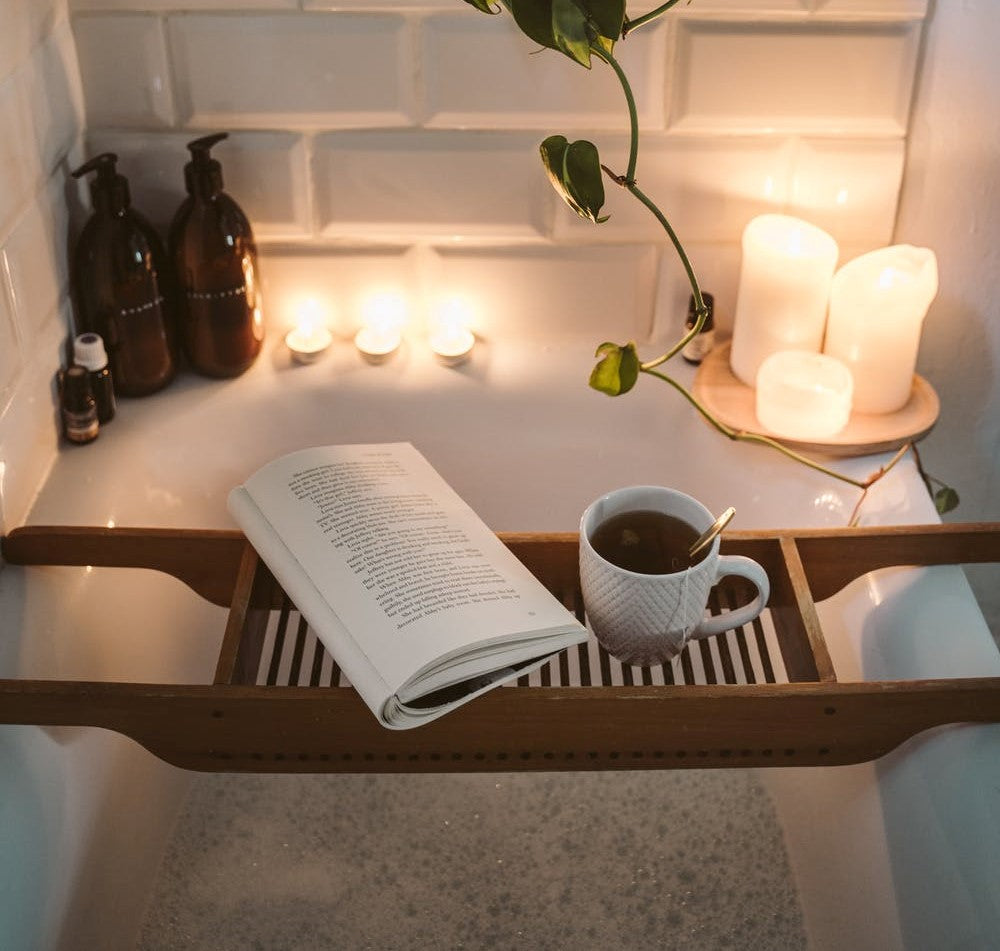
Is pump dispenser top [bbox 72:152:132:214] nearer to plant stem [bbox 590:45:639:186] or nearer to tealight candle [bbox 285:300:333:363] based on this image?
tealight candle [bbox 285:300:333:363]

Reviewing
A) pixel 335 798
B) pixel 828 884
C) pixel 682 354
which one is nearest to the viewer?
pixel 828 884

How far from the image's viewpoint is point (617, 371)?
913mm

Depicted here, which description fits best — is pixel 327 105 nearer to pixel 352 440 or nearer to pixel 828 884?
pixel 352 440

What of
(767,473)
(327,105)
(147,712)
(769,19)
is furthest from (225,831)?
(769,19)

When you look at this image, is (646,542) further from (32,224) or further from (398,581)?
(32,224)

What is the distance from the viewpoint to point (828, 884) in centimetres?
96

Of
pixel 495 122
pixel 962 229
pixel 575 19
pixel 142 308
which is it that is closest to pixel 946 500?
pixel 962 229

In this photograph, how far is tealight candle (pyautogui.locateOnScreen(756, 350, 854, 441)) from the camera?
45.3 inches

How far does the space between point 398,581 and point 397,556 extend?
0.11 ft

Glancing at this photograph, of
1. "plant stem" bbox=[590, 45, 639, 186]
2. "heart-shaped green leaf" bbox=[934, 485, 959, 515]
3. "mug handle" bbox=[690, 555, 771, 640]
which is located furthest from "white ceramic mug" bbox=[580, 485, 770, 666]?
"heart-shaped green leaf" bbox=[934, 485, 959, 515]

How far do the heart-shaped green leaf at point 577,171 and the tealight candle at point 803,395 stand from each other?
0.40 metres

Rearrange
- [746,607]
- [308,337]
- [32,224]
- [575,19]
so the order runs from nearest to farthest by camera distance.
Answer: [575,19], [746,607], [32,224], [308,337]

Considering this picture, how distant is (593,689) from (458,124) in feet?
2.08

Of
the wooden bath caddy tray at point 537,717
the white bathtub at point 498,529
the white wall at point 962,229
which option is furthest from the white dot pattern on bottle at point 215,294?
the white wall at point 962,229
